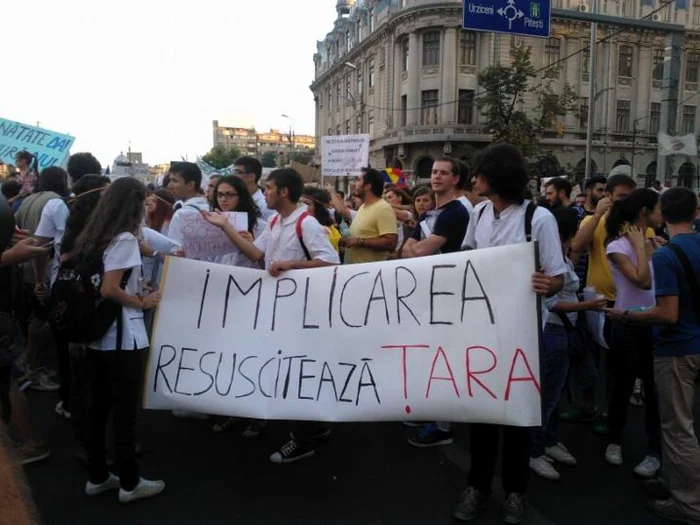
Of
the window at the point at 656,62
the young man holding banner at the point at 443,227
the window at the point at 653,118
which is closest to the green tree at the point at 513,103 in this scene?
the window at the point at 653,118

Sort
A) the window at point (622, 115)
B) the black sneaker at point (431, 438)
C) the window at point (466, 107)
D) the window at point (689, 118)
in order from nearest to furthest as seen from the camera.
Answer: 1. the black sneaker at point (431, 438)
2. the window at point (466, 107)
3. the window at point (622, 115)
4. the window at point (689, 118)

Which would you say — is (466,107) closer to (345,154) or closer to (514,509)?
(345,154)

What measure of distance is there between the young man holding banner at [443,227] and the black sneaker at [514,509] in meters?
1.04

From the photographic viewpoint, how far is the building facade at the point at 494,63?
37.1 meters

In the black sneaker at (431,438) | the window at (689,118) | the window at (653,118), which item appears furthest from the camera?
the window at (689,118)

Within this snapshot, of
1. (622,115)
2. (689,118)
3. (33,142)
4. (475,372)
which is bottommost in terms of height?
(475,372)

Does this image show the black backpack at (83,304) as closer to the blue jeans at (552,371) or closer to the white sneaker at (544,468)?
the blue jeans at (552,371)

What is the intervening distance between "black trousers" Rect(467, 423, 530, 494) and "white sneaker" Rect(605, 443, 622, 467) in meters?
1.06

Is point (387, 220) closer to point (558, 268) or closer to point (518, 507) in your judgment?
point (558, 268)

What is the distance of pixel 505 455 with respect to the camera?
304cm

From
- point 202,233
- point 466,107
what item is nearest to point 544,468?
point 202,233

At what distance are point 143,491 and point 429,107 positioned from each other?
1474 inches

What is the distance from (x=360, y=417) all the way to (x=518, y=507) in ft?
3.16

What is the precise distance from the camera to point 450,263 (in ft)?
10.1
